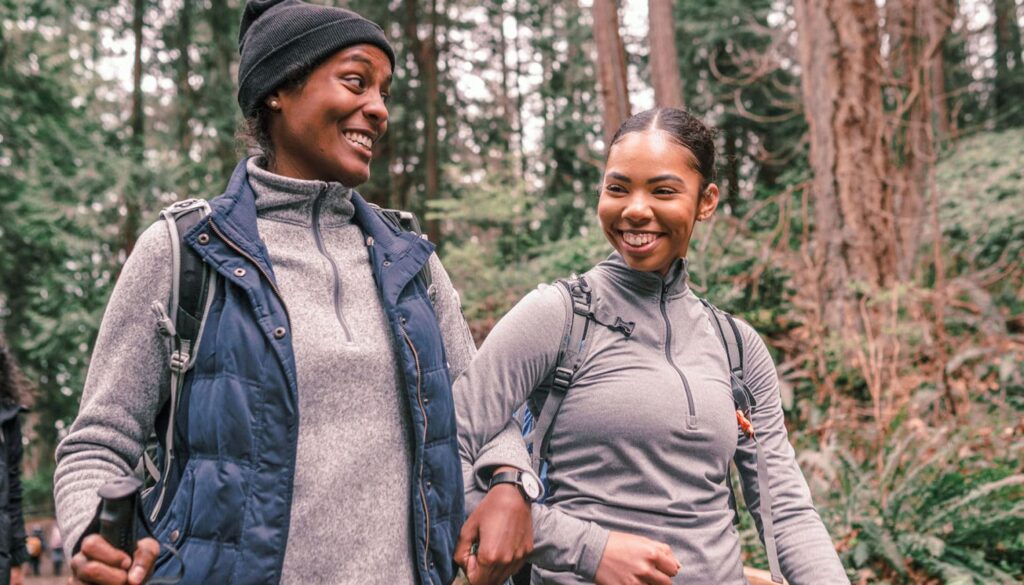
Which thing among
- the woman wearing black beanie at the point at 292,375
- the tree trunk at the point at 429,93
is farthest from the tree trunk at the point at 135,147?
the woman wearing black beanie at the point at 292,375

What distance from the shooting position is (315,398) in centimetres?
172

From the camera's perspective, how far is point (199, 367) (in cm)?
164

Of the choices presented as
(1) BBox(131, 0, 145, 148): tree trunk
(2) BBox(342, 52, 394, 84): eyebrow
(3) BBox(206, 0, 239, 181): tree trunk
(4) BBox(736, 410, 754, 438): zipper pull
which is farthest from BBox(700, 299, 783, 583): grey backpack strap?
(1) BBox(131, 0, 145, 148): tree trunk

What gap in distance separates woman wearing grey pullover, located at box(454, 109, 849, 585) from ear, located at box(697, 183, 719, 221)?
0.26 ft

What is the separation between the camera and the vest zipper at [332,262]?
1822 millimetres

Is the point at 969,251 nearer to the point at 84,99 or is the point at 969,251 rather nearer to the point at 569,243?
the point at 569,243

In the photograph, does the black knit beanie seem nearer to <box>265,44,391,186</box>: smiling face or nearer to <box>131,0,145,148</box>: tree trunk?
<box>265,44,391,186</box>: smiling face

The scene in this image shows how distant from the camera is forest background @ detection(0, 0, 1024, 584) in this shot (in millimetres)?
6109

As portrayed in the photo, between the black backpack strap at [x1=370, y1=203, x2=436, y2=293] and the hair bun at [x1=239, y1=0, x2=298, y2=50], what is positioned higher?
the hair bun at [x1=239, y1=0, x2=298, y2=50]

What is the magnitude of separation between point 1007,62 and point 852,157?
18072 mm

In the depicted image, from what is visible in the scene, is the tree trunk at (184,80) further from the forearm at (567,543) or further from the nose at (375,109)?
the forearm at (567,543)

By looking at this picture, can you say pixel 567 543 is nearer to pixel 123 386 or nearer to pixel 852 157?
pixel 123 386

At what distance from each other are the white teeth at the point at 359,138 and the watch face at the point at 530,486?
35.0 inches

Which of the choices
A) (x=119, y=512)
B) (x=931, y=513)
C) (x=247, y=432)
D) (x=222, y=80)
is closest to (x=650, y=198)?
(x=247, y=432)
